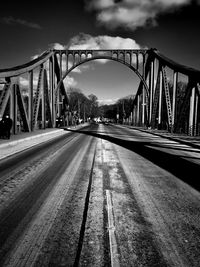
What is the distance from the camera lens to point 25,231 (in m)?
2.75

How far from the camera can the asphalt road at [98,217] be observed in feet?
7.52

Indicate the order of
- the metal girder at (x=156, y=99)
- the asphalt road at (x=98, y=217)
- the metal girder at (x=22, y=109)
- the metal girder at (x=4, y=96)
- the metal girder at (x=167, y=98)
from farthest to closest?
the metal girder at (x=156, y=99) < the metal girder at (x=167, y=98) < the metal girder at (x=22, y=109) < the metal girder at (x=4, y=96) < the asphalt road at (x=98, y=217)

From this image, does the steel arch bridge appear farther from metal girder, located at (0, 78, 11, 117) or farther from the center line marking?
the center line marking

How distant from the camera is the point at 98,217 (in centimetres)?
317

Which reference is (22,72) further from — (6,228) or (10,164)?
(6,228)

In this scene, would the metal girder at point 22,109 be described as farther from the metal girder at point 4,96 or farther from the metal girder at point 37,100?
the metal girder at point 37,100

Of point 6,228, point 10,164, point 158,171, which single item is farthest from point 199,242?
point 10,164

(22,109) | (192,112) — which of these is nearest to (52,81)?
(22,109)

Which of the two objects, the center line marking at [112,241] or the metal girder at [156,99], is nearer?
the center line marking at [112,241]

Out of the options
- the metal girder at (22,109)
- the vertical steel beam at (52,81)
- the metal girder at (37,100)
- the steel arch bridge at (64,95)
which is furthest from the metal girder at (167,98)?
the vertical steel beam at (52,81)

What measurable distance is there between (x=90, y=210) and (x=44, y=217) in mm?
780

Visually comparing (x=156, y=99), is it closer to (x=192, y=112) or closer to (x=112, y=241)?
(x=192, y=112)

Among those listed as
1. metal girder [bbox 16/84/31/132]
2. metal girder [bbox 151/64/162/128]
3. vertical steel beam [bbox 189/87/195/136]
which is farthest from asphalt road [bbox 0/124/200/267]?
metal girder [bbox 151/64/162/128]

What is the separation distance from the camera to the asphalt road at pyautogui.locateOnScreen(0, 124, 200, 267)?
229 centimetres
